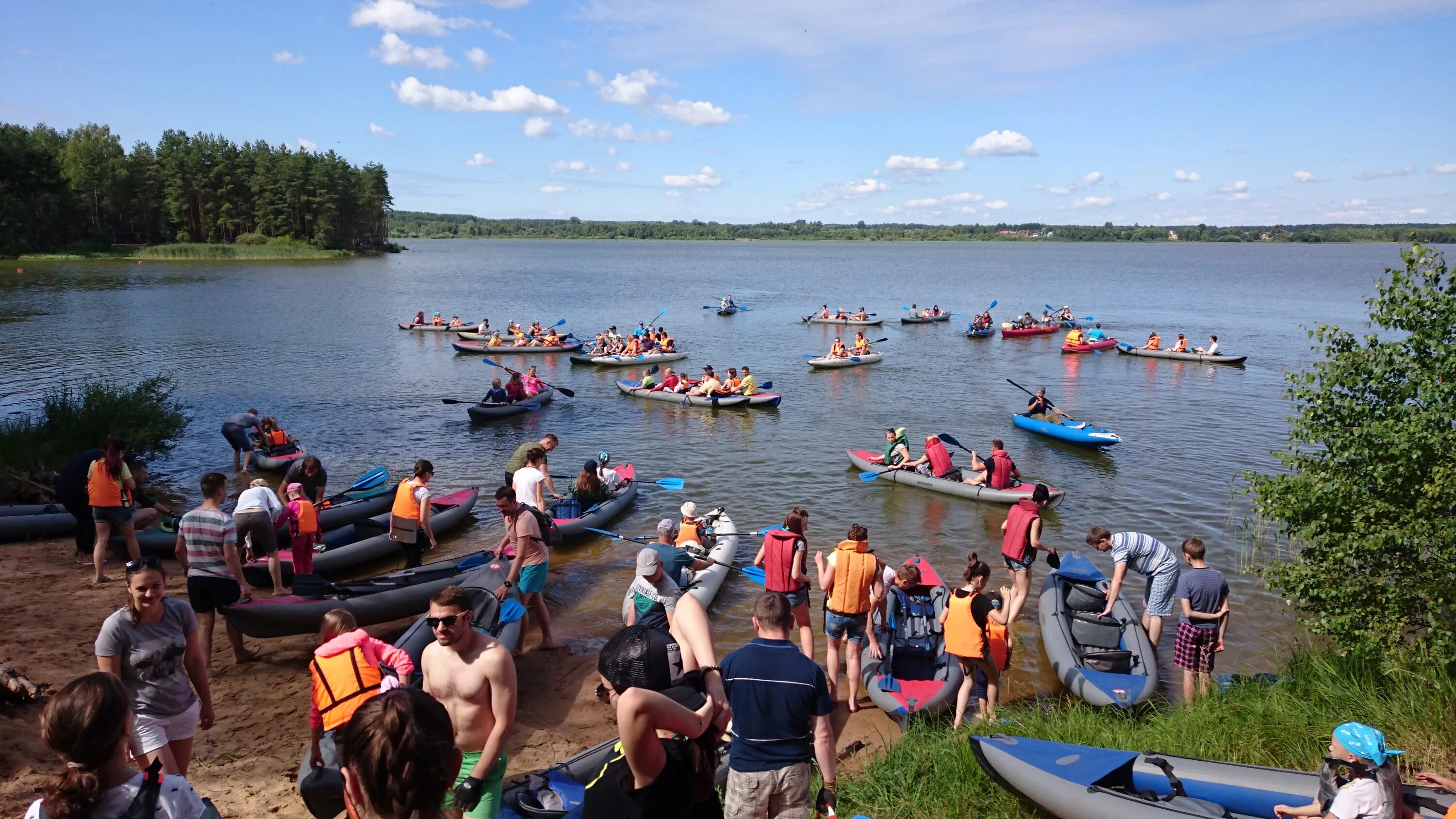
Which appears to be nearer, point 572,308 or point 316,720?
point 316,720

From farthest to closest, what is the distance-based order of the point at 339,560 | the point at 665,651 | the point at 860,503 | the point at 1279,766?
the point at 860,503, the point at 339,560, the point at 1279,766, the point at 665,651

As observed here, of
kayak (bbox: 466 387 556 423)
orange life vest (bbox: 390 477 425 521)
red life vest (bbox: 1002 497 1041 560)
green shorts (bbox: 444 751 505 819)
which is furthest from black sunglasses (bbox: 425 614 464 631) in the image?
kayak (bbox: 466 387 556 423)

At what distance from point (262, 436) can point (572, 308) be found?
121 ft

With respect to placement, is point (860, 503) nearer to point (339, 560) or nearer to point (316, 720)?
point (339, 560)

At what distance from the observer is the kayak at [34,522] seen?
10852 mm

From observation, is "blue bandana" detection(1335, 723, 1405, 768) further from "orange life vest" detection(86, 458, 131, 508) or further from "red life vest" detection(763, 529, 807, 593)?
"orange life vest" detection(86, 458, 131, 508)

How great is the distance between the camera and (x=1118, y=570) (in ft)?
27.2

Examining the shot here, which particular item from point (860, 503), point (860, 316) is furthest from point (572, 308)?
point (860, 503)

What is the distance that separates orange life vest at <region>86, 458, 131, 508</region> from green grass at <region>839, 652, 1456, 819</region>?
808 cm

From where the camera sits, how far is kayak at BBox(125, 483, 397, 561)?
35.1 feet

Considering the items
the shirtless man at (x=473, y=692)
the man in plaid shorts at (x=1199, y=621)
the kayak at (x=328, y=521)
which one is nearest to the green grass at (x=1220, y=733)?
the man in plaid shorts at (x=1199, y=621)

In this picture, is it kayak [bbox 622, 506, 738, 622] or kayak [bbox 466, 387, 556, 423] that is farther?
kayak [bbox 466, 387, 556, 423]

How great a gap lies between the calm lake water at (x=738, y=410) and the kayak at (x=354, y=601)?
1.64 m

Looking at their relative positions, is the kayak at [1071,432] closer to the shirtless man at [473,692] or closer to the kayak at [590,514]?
the kayak at [590,514]
